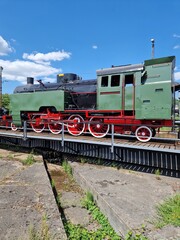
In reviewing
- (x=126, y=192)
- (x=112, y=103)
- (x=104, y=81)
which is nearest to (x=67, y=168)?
(x=112, y=103)

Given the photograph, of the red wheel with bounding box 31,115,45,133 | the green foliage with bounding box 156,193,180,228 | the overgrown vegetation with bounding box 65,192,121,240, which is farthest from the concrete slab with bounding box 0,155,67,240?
the red wheel with bounding box 31,115,45,133

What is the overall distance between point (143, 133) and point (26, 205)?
480cm

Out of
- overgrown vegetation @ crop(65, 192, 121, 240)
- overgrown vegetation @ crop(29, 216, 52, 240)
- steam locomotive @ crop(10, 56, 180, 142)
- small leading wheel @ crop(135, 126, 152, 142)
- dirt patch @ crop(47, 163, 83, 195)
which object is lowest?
overgrown vegetation @ crop(65, 192, 121, 240)

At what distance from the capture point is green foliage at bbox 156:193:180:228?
12.2 ft

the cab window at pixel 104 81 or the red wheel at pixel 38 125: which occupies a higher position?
the cab window at pixel 104 81

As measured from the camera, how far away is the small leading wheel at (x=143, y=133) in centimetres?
752

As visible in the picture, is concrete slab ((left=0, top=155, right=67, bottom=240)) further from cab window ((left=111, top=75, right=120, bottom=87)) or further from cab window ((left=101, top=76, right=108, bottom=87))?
cab window ((left=111, top=75, right=120, bottom=87))

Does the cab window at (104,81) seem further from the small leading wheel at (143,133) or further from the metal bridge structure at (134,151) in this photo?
the metal bridge structure at (134,151)

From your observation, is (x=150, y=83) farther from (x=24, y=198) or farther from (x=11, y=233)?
(x=11, y=233)

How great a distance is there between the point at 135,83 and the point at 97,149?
2921 mm

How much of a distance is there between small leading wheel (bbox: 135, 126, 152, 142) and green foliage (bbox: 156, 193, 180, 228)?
314cm

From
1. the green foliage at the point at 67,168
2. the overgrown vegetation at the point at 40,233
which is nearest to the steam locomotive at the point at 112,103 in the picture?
the green foliage at the point at 67,168

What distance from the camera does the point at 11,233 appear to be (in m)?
3.73

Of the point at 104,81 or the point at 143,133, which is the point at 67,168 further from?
the point at 104,81
